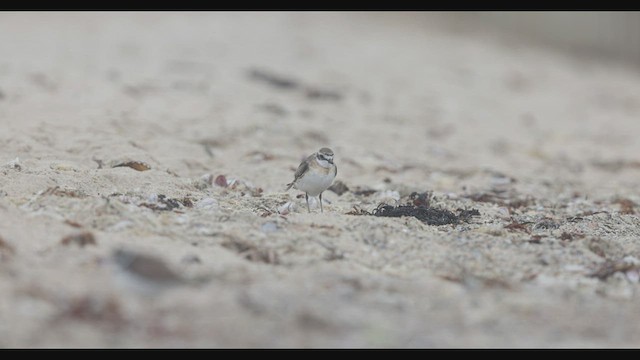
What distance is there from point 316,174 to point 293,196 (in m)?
0.82

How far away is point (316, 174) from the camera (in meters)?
7.34

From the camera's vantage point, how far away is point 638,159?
11.8 meters

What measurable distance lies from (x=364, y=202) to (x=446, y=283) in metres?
2.77

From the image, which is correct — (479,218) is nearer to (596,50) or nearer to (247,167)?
(247,167)

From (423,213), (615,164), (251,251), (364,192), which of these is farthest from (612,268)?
(615,164)

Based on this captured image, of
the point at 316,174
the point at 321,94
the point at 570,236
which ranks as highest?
the point at 321,94

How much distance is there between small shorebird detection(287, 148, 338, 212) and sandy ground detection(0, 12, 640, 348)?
0.20 m

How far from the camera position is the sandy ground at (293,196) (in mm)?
4781

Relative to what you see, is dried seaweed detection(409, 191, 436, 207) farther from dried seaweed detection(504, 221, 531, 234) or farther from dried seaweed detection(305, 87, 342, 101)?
dried seaweed detection(305, 87, 342, 101)

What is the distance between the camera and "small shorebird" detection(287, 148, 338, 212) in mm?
7348

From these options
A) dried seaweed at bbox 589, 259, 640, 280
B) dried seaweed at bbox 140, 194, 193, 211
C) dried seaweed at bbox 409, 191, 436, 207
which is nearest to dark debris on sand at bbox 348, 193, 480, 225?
dried seaweed at bbox 409, 191, 436, 207

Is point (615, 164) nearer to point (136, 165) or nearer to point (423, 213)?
point (423, 213)

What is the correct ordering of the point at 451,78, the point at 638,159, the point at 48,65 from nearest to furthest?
1. the point at 638,159
2. the point at 48,65
3. the point at 451,78
